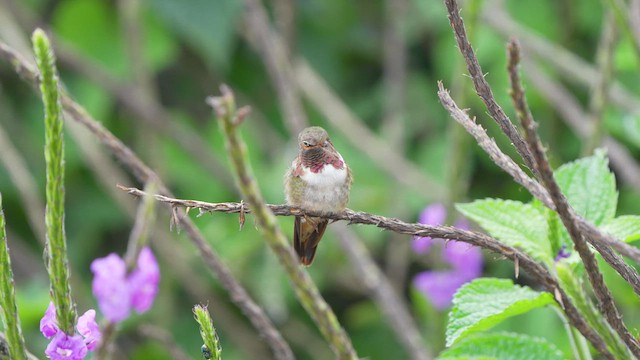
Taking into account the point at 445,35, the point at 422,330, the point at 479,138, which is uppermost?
the point at 445,35

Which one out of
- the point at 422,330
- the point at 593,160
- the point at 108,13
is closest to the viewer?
the point at 593,160

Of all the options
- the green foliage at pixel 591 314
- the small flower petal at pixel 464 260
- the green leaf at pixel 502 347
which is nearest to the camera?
the green foliage at pixel 591 314

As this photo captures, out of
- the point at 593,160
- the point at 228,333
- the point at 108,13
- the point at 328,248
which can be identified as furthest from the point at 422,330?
the point at 593,160

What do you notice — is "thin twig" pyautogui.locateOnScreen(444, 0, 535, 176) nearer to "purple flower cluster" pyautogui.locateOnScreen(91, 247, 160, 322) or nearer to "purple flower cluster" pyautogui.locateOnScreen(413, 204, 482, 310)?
"purple flower cluster" pyautogui.locateOnScreen(91, 247, 160, 322)

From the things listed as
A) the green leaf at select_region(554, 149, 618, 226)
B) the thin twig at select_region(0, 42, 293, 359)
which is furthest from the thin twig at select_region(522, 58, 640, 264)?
the thin twig at select_region(0, 42, 293, 359)

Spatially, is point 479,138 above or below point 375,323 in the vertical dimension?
below

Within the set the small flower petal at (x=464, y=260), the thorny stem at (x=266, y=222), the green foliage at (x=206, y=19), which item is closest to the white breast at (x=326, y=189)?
the thorny stem at (x=266, y=222)

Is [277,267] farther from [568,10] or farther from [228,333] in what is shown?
[568,10]

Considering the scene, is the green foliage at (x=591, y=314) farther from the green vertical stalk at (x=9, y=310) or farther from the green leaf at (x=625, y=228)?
the green vertical stalk at (x=9, y=310)
